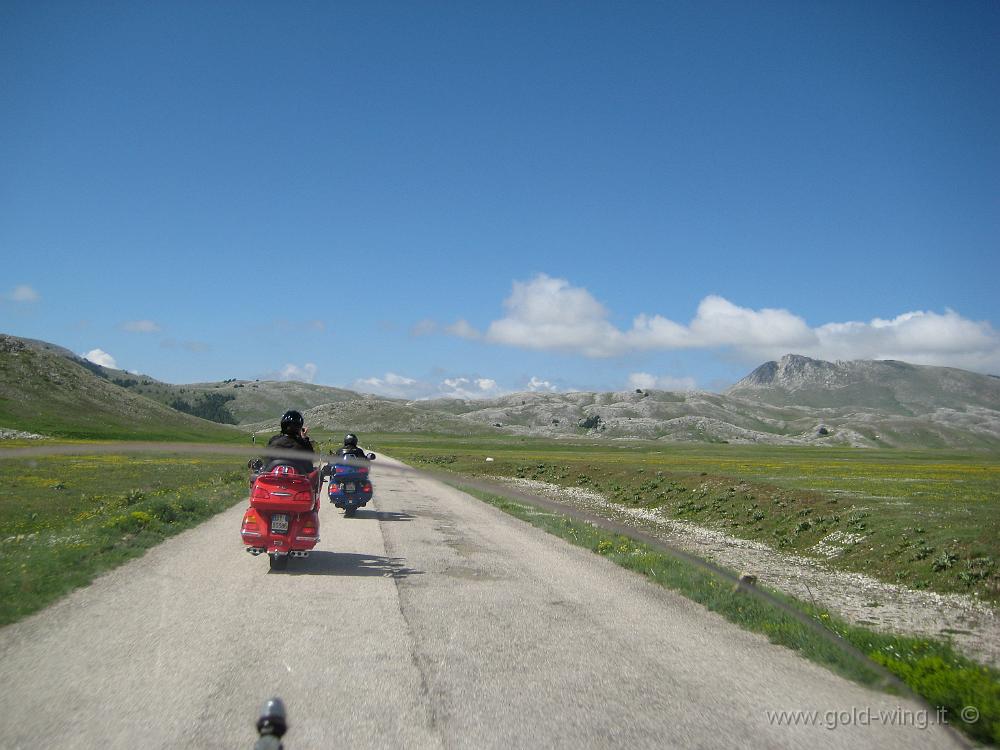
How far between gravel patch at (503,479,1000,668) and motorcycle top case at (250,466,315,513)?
9.81m

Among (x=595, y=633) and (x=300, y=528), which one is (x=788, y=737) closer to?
(x=595, y=633)

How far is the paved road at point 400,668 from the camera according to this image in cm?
562

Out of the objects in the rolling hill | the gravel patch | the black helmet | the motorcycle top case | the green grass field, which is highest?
the rolling hill

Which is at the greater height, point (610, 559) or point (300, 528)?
point (300, 528)

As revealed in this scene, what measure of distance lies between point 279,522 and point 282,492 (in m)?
0.50

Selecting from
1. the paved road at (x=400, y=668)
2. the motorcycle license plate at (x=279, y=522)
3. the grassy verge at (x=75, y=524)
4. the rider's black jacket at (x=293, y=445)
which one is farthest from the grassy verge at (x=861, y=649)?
the grassy verge at (x=75, y=524)

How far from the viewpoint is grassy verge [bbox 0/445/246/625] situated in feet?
33.7

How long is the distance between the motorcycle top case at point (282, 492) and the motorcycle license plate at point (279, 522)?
103mm

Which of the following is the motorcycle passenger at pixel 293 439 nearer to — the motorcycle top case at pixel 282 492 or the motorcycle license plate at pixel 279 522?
the motorcycle top case at pixel 282 492

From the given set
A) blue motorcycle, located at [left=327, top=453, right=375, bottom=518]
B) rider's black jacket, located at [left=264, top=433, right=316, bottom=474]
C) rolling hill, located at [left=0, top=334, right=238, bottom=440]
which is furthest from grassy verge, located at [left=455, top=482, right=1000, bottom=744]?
rolling hill, located at [left=0, top=334, right=238, bottom=440]

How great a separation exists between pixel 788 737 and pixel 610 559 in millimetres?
9945

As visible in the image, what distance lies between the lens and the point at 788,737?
5.80m

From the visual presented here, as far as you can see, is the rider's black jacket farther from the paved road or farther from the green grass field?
the green grass field

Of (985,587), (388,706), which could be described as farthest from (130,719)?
(985,587)
